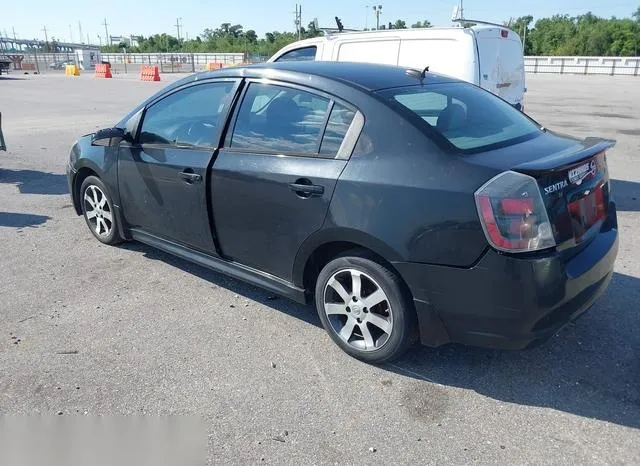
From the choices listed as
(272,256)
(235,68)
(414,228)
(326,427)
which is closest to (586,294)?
(414,228)

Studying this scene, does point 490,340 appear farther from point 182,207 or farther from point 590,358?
point 182,207

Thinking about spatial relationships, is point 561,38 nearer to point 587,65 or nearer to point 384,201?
point 587,65

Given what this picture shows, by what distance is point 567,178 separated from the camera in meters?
2.86

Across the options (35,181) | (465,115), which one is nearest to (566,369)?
(465,115)

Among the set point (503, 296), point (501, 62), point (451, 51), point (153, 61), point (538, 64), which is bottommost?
point (503, 296)

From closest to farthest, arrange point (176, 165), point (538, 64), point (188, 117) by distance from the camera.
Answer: point (176, 165) < point (188, 117) < point (538, 64)

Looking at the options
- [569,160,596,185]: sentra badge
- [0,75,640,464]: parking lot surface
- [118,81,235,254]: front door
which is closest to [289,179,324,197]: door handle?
[118,81,235,254]: front door

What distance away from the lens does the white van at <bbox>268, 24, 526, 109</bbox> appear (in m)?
6.86

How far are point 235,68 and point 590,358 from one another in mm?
3104

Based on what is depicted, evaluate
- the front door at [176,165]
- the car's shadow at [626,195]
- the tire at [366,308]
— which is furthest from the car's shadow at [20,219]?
the car's shadow at [626,195]

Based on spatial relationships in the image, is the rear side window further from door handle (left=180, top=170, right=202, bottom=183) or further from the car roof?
door handle (left=180, top=170, right=202, bottom=183)

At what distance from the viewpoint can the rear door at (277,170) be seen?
10.6ft

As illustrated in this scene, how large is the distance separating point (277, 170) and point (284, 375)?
1.27m

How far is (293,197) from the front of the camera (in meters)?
3.32
